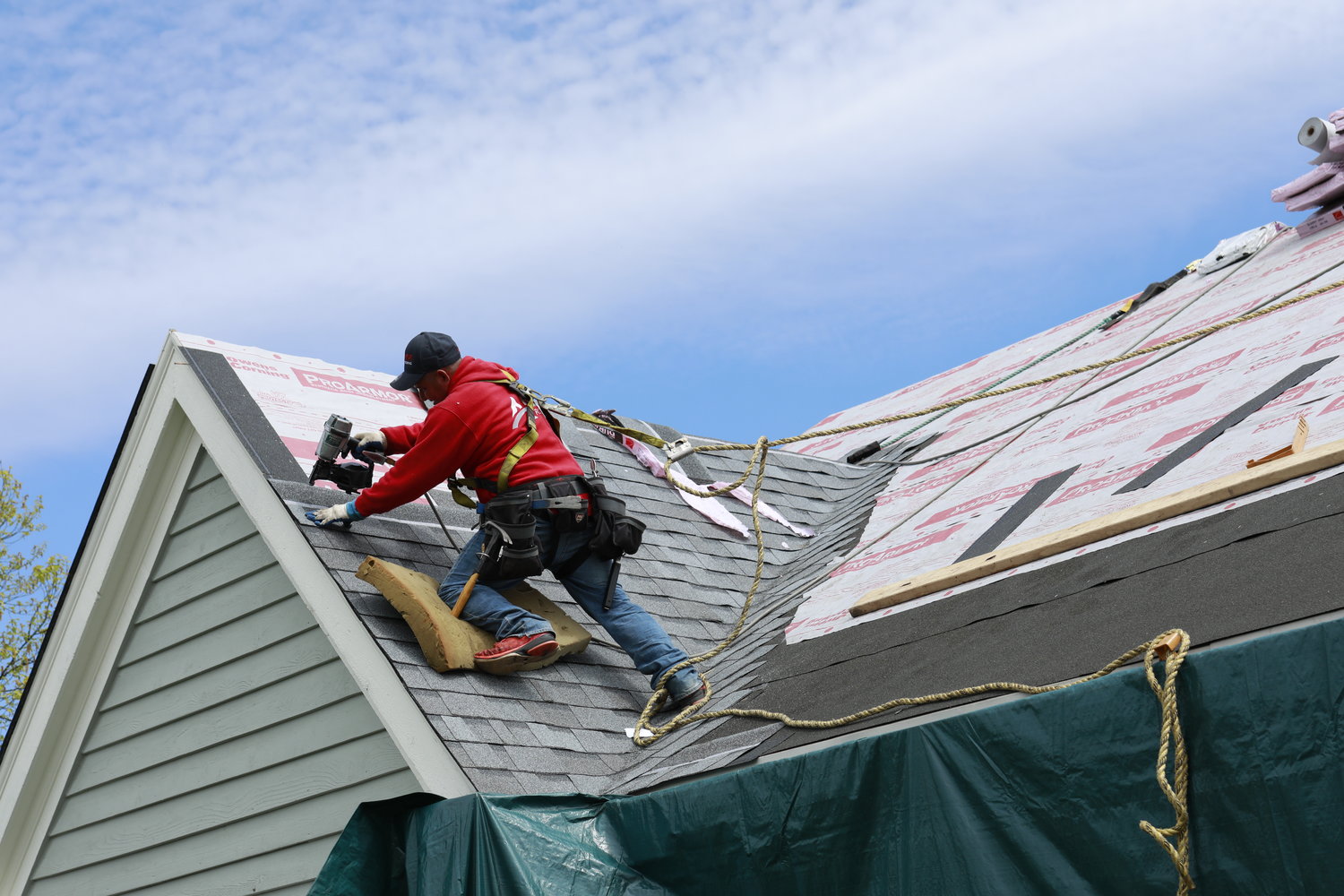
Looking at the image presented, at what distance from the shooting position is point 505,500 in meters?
4.98

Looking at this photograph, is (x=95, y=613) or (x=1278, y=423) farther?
(x=95, y=613)

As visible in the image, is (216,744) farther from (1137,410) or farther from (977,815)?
(1137,410)

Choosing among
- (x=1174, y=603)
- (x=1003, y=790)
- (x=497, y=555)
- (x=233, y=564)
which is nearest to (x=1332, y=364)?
(x=1174, y=603)

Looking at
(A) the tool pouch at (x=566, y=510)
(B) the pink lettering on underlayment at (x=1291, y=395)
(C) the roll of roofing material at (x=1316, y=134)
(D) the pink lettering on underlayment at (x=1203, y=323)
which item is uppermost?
(C) the roll of roofing material at (x=1316, y=134)

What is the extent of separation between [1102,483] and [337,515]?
2997 mm

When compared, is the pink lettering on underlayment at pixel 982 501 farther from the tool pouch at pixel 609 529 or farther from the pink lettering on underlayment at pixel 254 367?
the pink lettering on underlayment at pixel 254 367

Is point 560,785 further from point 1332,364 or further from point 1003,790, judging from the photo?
point 1332,364

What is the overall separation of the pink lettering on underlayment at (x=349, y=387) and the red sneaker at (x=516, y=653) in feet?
6.85

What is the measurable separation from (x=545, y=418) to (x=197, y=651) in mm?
1878

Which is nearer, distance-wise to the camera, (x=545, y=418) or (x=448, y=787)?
(x=448, y=787)

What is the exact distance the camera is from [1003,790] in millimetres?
3256

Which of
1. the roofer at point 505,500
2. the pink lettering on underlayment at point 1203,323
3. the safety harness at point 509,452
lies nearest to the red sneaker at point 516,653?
the roofer at point 505,500

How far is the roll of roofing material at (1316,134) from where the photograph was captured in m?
8.62

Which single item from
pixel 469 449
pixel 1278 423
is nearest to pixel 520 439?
pixel 469 449
